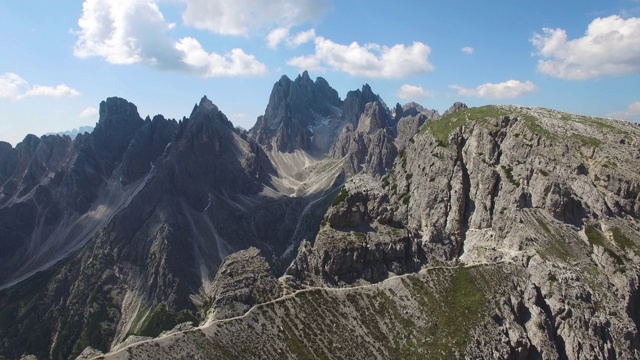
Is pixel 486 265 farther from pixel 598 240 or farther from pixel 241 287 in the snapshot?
pixel 241 287

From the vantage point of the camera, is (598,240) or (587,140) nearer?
(598,240)

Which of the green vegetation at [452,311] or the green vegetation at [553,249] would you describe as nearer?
the green vegetation at [452,311]

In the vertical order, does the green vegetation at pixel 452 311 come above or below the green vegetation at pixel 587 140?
below

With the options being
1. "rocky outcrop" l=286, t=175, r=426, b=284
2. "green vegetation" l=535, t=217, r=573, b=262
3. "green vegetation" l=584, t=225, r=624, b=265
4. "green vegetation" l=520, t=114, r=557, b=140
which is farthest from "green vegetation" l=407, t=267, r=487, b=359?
"green vegetation" l=520, t=114, r=557, b=140

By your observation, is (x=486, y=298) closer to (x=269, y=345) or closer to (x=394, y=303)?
(x=394, y=303)

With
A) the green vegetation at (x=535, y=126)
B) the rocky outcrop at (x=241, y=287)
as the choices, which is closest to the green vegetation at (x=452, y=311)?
the rocky outcrop at (x=241, y=287)

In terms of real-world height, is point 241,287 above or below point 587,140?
below

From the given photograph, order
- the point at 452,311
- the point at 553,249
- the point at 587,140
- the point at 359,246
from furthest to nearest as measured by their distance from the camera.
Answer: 1. the point at 587,140
2. the point at 553,249
3. the point at 359,246
4. the point at 452,311

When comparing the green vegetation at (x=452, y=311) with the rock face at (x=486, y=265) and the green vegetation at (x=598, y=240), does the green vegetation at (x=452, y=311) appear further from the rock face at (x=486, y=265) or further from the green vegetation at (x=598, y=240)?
the green vegetation at (x=598, y=240)

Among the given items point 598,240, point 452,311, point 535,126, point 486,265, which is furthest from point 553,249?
point 535,126
